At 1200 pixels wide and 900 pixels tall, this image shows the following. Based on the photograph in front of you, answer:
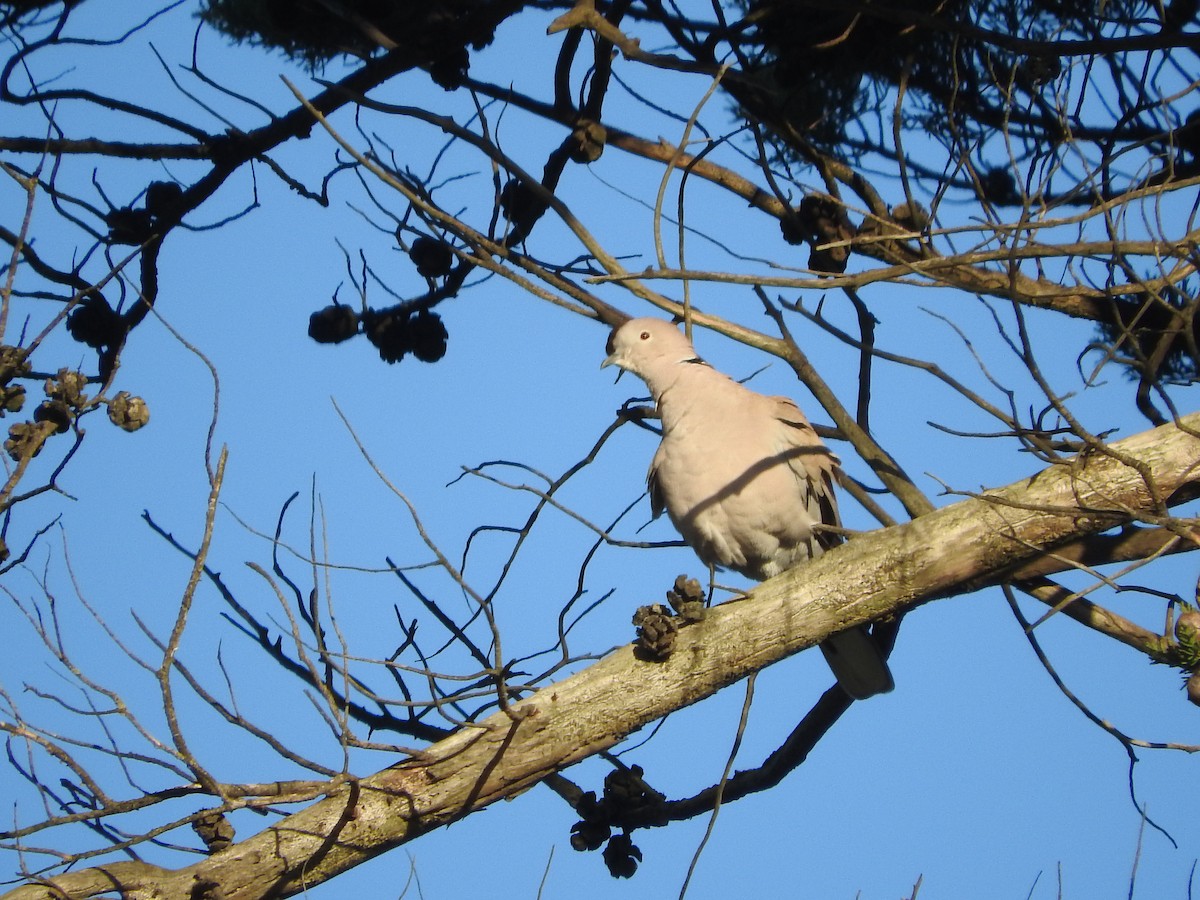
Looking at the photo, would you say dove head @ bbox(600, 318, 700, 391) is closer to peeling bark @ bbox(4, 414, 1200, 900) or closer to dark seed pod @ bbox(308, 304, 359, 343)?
dark seed pod @ bbox(308, 304, 359, 343)

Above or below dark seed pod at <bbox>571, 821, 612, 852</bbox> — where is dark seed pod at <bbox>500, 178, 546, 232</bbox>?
above

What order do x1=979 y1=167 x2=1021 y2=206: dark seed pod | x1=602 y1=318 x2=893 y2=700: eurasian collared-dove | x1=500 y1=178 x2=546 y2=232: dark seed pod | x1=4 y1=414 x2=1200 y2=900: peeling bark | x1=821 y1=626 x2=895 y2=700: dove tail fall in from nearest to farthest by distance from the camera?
x1=4 y1=414 x2=1200 y2=900: peeling bark < x1=821 y1=626 x2=895 y2=700: dove tail < x1=602 y1=318 x2=893 y2=700: eurasian collared-dove < x1=500 y1=178 x2=546 y2=232: dark seed pod < x1=979 y1=167 x2=1021 y2=206: dark seed pod

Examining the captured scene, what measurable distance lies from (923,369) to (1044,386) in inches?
13.2

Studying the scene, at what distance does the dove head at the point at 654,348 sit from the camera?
12.3ft

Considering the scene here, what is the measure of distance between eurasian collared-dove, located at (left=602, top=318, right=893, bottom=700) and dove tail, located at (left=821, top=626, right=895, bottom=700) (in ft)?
1.35

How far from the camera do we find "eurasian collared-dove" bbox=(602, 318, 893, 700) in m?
3.54

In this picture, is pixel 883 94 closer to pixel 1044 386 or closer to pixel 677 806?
pixel 1044 386

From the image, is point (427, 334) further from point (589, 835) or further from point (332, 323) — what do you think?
point (589, 835)

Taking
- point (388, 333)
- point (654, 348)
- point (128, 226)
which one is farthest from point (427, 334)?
point (128, 226)

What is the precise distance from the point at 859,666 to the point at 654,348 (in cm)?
115

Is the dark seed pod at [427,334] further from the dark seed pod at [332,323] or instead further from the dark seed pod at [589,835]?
the dark seed pod at [589,835]

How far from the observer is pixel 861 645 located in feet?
10.8

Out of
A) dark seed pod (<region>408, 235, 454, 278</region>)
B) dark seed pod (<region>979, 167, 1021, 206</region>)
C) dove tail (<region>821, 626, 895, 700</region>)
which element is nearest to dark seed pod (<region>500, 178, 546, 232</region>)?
dark seed pod (<region>408, 235, 454, 278</region>)

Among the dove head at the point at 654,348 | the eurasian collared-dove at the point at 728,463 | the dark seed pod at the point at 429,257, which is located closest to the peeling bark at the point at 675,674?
the eurasian collared-dove at the point at 728,463
